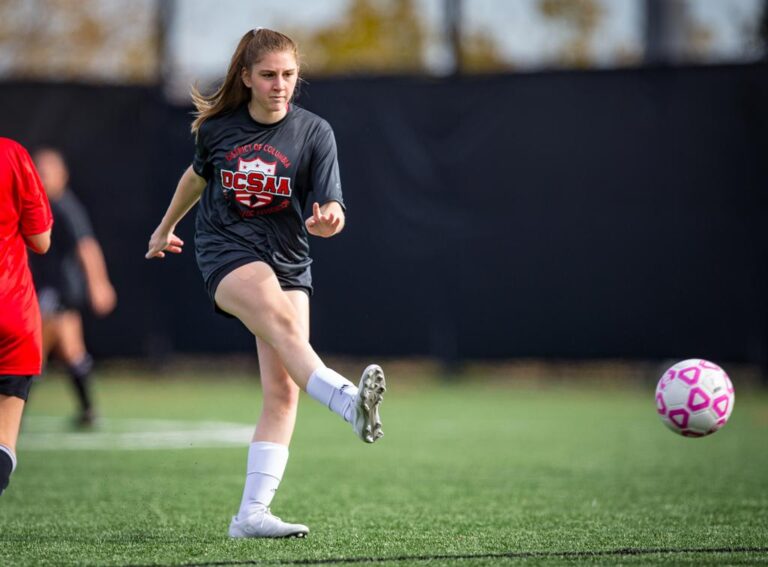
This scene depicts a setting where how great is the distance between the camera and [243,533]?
199 inches

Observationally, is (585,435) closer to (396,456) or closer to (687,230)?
(396,456)

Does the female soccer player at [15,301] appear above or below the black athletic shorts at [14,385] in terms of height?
above

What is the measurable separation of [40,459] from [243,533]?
3.40 meters

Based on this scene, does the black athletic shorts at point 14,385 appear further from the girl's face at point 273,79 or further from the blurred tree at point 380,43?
the blurred tree at point 380,43

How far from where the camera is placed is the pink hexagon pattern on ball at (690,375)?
5.72 m

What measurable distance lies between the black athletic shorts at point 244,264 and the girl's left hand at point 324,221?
1.27ft

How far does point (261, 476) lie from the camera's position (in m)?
5.07

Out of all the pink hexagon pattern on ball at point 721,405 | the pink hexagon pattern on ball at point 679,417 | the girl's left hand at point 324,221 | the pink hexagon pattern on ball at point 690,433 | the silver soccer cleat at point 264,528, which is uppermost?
the girl's left hand at point 324,221

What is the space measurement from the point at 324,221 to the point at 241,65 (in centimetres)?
81

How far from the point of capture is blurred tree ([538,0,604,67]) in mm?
13461

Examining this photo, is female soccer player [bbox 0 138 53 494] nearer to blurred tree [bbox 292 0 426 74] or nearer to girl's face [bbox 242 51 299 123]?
girl's face [bbox 242 51 299 123]

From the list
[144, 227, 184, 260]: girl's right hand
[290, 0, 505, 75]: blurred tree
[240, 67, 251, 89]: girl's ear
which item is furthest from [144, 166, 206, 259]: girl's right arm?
[290, 0, 505, 75]: blurred tree

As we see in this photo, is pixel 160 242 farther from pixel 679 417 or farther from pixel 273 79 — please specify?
pixel 679 417

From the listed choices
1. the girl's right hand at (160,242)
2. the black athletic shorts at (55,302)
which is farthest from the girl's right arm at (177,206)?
the black athletic shorts at (55,302)
